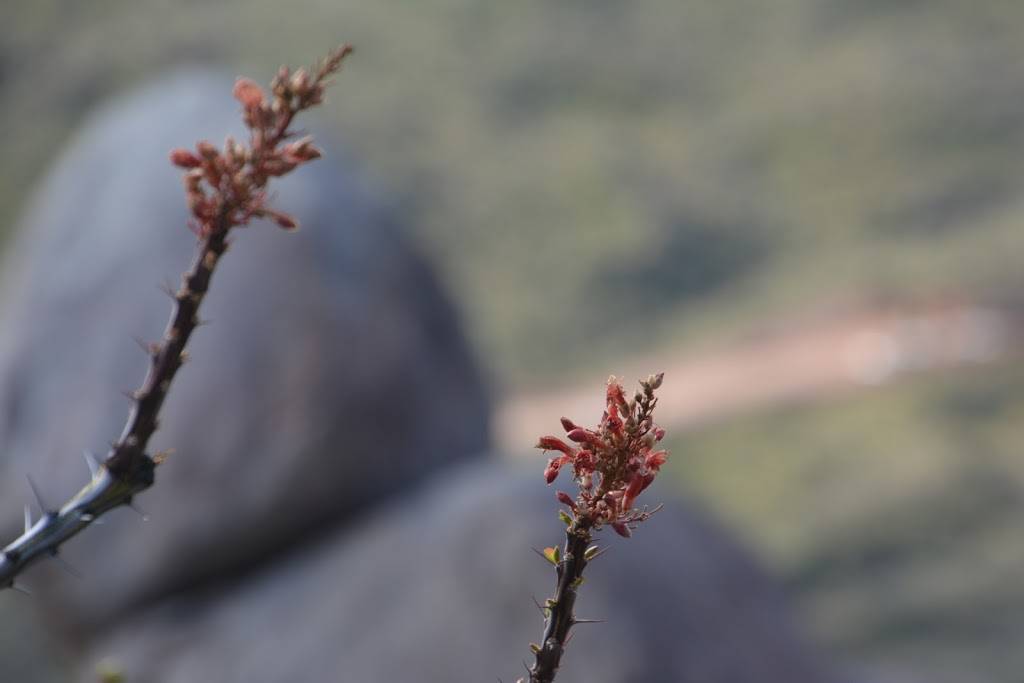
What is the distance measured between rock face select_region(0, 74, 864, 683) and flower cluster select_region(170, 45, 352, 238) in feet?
13.8

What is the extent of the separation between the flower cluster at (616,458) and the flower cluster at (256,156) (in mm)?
411

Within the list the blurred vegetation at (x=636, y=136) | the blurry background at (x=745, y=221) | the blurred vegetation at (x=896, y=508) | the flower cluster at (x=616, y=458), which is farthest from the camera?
the blurred vegetation at (x=636, y=136)

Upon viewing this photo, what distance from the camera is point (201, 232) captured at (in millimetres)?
1419

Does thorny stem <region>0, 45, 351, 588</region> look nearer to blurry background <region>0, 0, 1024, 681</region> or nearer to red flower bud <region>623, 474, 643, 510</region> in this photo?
red flower bud <region>623, 474, 643, 510</region>

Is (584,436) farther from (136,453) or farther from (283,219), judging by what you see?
(136,453)

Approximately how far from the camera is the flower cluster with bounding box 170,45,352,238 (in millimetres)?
1345

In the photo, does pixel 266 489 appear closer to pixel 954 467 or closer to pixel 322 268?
pixel 322 268

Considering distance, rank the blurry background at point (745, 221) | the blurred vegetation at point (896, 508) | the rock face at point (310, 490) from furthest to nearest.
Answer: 1. the blurry background at point (745, 221)
2. the blurred vegetation at point (896, 508)
3. the rock face at point (310, 490)

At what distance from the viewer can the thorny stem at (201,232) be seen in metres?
1.36

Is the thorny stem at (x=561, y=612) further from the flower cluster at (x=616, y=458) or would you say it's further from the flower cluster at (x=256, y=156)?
the flower cluster at (x=256, y=156)

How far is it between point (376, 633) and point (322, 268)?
2087mm

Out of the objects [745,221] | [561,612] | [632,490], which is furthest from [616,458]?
[745,221]

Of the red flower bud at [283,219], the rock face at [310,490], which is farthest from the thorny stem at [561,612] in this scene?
the rock face at [310,490]

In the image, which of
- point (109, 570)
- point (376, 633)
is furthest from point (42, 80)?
point (376, 633)
